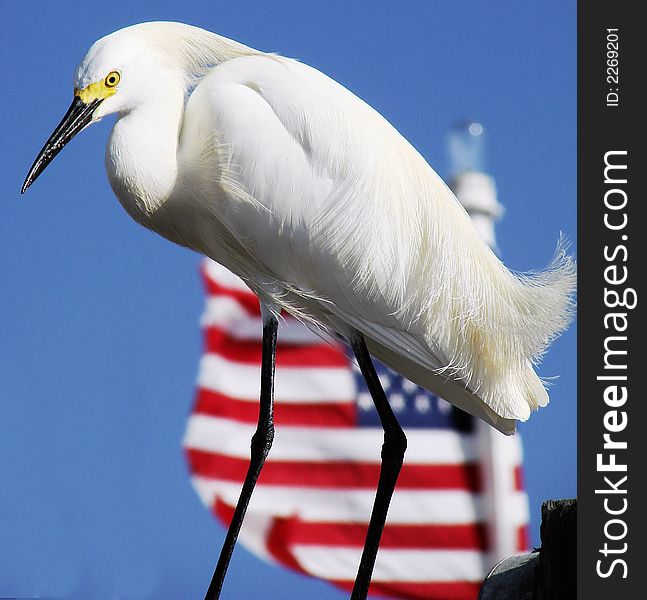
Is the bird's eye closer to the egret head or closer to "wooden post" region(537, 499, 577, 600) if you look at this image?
the egret head

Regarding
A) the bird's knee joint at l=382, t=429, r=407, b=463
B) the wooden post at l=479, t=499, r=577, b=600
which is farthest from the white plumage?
the wooden post at l=479, t=499, r=577, b=600

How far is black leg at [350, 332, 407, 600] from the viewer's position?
2.41 meters

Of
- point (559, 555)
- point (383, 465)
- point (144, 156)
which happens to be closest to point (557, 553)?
point (559, 555)

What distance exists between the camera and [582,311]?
7.35 feet

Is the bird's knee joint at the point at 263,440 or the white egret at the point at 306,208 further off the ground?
the white egret at the point at 306,208

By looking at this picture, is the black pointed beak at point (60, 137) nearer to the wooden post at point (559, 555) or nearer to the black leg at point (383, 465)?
the black leg at point (383, 465)

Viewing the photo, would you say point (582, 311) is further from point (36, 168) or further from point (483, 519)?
point (483, 519)

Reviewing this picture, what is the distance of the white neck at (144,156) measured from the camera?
2225 millimetres

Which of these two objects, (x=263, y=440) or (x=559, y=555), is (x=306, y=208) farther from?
(x=559, y=555)

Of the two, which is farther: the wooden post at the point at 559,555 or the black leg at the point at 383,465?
the black leg at the point at 383,465

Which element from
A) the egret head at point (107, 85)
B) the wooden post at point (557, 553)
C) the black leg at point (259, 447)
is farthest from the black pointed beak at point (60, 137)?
the wooden post at point (557, 553)

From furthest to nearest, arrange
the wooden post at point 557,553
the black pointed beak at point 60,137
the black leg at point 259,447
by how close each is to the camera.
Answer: the black leg at point 259,447, the black pointed beak at point 60,137, the wooden post at point 557,553

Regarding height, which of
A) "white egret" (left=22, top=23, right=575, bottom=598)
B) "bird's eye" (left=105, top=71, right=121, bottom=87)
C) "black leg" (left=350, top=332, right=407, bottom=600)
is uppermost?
"bird's eye" (left=105, top=71, right=121, bottom=87)

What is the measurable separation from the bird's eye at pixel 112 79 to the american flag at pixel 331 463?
3243 mm
